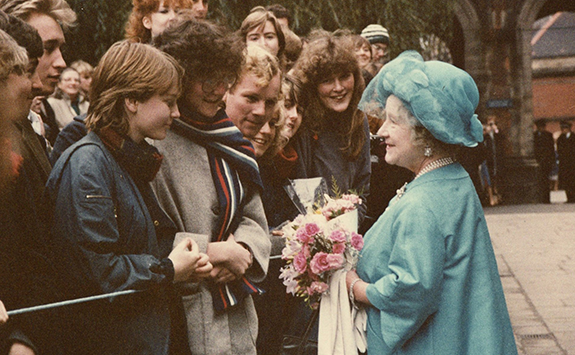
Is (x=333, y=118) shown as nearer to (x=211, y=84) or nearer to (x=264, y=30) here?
(x=264, y=30)

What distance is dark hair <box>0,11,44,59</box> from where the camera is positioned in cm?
312

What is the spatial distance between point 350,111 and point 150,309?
253 cm

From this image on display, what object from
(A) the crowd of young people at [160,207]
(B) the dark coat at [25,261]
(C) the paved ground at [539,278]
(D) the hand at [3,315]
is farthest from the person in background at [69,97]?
(D) the hand at [3,315]

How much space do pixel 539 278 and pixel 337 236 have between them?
666 cm

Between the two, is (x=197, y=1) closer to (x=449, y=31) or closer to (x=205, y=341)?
(x=205, y=341)

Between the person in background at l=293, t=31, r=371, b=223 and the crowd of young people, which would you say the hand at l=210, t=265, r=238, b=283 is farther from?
the person in background at l=293, t=31, r=371, b=223

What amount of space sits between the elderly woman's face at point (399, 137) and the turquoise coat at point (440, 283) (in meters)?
0.15

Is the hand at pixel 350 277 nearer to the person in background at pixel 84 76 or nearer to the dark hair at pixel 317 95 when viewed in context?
the dark hair at pixel 317 95

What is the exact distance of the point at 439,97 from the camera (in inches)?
124

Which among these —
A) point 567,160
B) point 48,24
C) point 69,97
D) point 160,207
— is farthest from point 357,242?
point 567,160

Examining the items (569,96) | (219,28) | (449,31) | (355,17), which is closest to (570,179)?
(449,31)

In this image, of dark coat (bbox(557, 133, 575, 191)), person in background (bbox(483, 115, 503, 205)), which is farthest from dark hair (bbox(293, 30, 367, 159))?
dark coat (bbox(557, 133, 575, 191))

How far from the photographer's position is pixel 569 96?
4656cm

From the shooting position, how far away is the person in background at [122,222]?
281 cm
